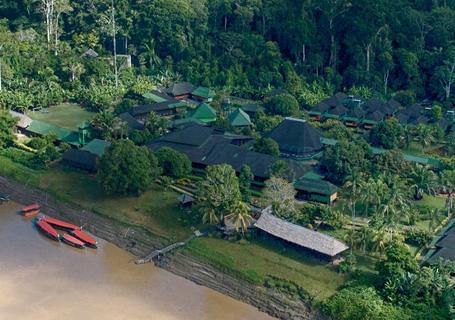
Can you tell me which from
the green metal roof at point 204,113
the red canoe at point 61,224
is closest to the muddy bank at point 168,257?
the red canoe at point 61,224

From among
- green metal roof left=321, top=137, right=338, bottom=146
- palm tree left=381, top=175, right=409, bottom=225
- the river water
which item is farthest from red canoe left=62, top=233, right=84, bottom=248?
green metal roof left=321, top=137, right=338, bottom=146

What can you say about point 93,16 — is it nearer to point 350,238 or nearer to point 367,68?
point 367,68

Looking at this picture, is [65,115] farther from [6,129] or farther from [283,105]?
[283,105]

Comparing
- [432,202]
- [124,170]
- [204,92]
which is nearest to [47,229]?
[124,170]

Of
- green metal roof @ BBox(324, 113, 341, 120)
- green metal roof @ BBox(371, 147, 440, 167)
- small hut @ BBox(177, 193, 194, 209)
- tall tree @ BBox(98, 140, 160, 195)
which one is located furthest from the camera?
green metal roof @ BBox(324, 113, 341, 120)

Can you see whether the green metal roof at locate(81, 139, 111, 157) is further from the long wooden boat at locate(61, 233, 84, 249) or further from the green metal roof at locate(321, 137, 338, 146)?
the green metal roof at locate(321, 137, 338, 146)

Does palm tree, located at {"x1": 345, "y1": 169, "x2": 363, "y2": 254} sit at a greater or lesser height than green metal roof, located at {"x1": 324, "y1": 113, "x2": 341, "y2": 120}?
greater

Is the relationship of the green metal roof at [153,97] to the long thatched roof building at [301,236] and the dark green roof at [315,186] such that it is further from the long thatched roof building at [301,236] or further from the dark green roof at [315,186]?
the long thatched roof building at [301,236]
